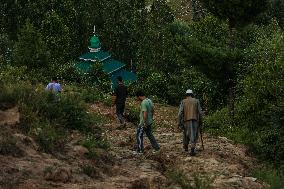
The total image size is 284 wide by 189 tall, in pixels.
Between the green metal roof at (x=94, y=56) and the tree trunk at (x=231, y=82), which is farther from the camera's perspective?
the green metal roof at (x=94, y=56)

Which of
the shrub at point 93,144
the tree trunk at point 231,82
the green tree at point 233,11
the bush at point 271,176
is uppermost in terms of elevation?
the green tree at point 233,11

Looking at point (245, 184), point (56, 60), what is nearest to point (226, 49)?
point (245, 184)

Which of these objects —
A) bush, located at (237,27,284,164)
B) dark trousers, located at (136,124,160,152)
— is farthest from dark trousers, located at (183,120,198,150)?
bush, located at (237,27,284,164)

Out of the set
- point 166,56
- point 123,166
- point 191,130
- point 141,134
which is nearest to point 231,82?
point 191,130

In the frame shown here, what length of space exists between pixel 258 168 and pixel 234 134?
3.70 m

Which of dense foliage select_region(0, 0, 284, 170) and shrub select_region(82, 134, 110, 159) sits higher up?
dense foliage select_region(0, 0, 284, 170)

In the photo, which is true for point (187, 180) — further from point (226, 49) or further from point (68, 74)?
point (68, 74)

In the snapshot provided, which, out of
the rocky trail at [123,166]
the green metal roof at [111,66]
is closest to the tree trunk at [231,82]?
the rocky trail at [123,166]

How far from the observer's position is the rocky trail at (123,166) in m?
8.79

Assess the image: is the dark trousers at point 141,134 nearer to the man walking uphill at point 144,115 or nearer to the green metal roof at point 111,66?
the man walking uphill at point 144,115

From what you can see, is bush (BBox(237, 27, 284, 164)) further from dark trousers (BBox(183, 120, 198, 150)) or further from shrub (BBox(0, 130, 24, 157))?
shrub (BBox(0, 130, 24, 157))

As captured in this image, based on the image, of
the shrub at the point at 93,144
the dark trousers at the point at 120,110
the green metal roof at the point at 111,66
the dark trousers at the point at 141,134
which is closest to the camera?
the shrub at the point at 93,144

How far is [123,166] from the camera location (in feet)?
36.6

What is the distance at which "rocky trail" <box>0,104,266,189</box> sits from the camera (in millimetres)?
8789
